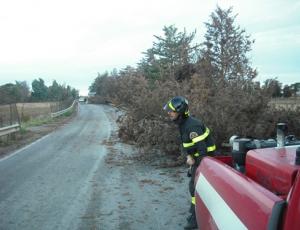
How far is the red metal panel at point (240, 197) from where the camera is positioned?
2.24m

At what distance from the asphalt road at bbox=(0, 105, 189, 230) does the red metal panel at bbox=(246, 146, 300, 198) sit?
3.22 m

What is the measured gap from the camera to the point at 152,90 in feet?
44.9

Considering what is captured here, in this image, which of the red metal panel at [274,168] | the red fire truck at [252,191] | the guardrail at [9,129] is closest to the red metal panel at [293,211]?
the red fire truck at [252,191]

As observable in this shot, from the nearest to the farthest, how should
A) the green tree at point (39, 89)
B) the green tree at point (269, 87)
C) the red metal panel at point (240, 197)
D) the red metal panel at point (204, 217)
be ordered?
the red metal panel at point (240, 197), the red metal panel at point (204, 217), the green tree at point (269, 87), the green tree at point (39, 89)

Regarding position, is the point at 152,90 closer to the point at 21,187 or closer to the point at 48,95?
the point at 21,187

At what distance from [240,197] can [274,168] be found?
0.31 meters

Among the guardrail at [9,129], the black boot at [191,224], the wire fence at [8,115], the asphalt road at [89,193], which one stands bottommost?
the asphalt road at [89,193]

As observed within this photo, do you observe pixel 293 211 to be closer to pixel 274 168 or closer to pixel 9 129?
pixel 274 168

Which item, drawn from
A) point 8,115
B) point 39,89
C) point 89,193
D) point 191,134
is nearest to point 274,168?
point 191,134

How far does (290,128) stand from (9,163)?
296 inches

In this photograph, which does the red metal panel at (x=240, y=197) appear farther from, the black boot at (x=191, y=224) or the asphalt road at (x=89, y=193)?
the asphalt road at (x=89, y=193)

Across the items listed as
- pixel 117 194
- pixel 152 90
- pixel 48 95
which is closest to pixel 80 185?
pixel 117 194

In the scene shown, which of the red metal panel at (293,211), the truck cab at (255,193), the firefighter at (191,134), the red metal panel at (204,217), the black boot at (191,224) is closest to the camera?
the red metal panel at (293,211)

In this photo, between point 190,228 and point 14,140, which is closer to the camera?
point 190,228
